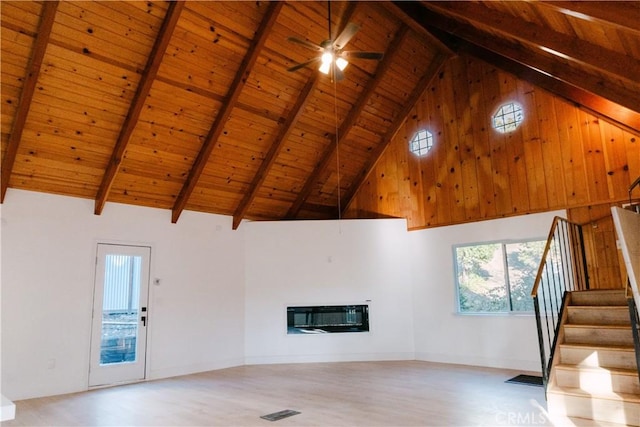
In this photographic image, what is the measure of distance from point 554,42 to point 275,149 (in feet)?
14.0

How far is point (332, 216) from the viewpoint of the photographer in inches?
373

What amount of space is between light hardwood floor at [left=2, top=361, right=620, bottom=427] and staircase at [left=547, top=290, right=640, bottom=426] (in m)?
0.20

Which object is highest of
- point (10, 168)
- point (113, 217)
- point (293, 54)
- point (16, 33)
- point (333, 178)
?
point (293, 54)

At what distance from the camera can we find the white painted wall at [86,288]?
555cm

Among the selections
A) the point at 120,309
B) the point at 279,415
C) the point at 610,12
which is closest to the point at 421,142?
the point at 610,12

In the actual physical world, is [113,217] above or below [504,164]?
below

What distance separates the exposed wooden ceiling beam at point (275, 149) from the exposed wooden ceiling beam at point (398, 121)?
7.14 feet

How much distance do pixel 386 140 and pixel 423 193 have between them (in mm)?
1329

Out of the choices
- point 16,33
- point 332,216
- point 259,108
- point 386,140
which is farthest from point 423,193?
point 16,33

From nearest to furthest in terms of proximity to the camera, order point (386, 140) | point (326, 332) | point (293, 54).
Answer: point (293, 54)
point (326, 332)
point (386, 140)

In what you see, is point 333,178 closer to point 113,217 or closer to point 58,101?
point 113,217

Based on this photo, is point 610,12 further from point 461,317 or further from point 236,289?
point 236,289

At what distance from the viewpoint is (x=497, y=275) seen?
278 inches

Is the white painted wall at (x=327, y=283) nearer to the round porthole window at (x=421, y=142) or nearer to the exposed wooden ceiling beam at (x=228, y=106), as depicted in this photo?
the round porthole window at (x=421, y=142)
